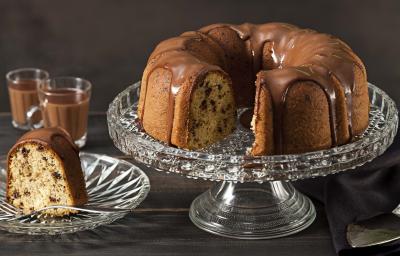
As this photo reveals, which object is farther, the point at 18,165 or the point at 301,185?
the point at 301,185

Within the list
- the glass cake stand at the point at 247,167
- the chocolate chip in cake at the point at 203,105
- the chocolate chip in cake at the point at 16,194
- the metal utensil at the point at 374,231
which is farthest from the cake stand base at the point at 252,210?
the chocolate chip in cake at the point at 16,194

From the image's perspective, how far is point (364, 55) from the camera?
3.89m

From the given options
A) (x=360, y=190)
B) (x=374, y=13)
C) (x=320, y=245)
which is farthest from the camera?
(x=374, y=13)

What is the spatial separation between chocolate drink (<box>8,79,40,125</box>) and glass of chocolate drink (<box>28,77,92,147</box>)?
8 centimetres

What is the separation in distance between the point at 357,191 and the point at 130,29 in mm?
1766

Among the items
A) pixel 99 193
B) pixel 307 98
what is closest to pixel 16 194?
pixel 99 193

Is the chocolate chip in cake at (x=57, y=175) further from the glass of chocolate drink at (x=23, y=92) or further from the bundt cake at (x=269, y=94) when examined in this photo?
the glass of chocolate drink at (x=23, y=92)

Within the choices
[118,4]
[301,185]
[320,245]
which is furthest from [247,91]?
[118,4]

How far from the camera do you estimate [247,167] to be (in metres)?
2.03

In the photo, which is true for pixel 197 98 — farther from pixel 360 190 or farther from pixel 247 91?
pixel 360 190

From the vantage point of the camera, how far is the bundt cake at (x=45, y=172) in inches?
87.9

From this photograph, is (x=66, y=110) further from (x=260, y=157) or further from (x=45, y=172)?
(x=260, y=157)

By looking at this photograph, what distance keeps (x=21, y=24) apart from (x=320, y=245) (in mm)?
2148

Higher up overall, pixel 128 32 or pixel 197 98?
pixel 197 98
